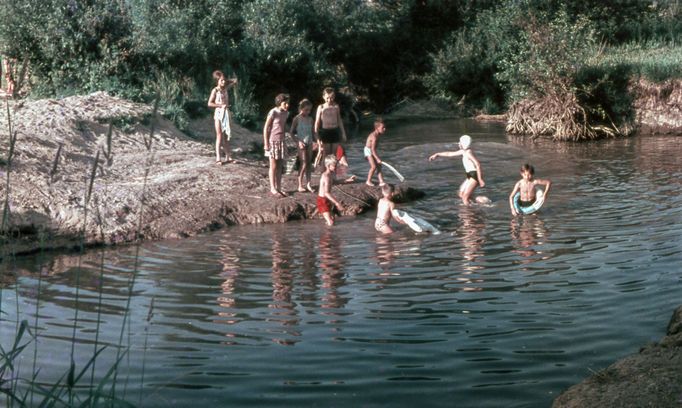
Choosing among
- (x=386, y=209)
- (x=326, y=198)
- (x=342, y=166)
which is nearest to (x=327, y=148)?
(x=342, y=166)

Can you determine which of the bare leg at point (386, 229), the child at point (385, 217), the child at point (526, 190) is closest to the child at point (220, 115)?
the child at point (385, 217)

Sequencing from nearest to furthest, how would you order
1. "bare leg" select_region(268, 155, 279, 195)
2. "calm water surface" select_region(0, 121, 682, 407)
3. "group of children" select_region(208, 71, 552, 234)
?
1. "calm water surface" select_region(0, 121, 682, 407)
2. "group of children" select_region(208, 71, 552, 234)
3. "bare leg" select_region(268, 155, 279, 195)

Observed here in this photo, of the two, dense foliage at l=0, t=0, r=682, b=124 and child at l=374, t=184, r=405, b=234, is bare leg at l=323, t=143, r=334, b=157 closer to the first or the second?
child at l=374, t=184, r=405, b=234

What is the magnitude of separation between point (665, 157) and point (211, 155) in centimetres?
1023

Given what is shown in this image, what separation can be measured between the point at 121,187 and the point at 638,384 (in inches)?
433

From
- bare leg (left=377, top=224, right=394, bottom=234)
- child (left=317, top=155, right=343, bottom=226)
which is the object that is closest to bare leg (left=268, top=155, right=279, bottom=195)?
child (left=317, top=155, right=343, bottom=226)

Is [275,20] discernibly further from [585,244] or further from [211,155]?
[585,244]

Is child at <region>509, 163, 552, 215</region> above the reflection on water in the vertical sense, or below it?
above

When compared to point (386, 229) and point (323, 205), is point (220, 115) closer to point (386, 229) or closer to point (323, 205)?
point (323, 205)

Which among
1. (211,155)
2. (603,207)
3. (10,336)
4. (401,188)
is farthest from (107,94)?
(10,336)

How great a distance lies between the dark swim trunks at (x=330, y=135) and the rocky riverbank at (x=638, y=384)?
12.0 m

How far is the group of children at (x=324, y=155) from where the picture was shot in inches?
590

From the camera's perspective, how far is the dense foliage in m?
23.8

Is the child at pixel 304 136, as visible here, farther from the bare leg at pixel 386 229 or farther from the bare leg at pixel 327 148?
the bare leg at pixel 386 229
